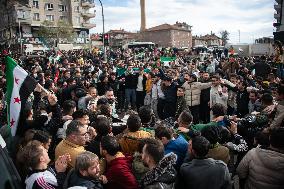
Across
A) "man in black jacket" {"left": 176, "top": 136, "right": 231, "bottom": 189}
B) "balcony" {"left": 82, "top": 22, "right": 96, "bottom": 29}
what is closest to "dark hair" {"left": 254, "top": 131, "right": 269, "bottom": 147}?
"man in black jacket" {"left": 176, "top": 136, "right": 231, "bottom": 189}

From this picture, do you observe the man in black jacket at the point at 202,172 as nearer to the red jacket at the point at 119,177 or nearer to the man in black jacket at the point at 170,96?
the red jacket at the point at 119,177

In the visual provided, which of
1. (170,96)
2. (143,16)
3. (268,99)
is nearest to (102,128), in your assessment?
(268,99)

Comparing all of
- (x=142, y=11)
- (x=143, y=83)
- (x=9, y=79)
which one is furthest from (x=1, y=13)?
(x=9, y=79)

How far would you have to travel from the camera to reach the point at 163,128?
453 centimetres

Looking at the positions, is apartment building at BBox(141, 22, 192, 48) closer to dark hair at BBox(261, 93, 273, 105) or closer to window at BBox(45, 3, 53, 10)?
window at BBox(45, 3, 53, 10)

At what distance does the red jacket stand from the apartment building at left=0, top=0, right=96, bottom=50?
55.8 meters

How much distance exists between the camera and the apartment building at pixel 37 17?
6303cm

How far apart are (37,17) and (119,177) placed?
240ft

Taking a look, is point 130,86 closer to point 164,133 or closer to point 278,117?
point 278,117

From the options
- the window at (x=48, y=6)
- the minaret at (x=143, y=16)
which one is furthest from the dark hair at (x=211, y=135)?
the minaret at (x=143, y=16)

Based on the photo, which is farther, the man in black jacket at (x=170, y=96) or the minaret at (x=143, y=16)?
the minaret at (x=143, y=16)

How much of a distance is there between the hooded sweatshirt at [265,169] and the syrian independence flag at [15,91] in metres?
3.13

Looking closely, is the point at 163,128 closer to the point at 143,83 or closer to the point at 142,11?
the point at 143,83

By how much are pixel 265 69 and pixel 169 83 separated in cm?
664
